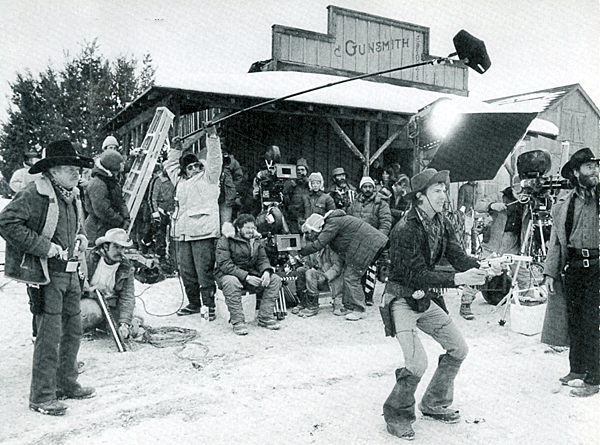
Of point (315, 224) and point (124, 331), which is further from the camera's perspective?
point (315, 224)

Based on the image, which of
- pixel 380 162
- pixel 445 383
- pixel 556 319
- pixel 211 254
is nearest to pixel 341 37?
pixel 380 162

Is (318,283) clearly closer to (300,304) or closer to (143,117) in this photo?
(300,304)

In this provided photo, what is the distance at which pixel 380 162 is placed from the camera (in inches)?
476

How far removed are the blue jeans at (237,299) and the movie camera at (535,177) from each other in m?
3.25

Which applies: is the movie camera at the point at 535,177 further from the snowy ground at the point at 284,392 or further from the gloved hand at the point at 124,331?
the gloved hand at the point at 124,331

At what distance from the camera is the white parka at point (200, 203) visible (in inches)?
253

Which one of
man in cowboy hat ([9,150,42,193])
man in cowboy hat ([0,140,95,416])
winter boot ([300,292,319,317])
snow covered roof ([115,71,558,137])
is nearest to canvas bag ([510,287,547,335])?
winter boot ([300,292,319,317])

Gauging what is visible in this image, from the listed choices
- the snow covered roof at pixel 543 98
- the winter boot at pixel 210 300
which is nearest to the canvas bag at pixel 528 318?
the winter boot at pixel 210 300

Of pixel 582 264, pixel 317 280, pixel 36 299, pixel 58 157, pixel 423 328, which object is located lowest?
pixel 317 280

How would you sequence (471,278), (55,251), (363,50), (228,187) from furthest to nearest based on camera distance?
(363,50) < (228,187) < (55,251) < (471,278)

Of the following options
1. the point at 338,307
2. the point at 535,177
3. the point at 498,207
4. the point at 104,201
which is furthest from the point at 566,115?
the point at 104,201

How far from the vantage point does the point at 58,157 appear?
3.62 metres

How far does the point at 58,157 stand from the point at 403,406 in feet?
9.45

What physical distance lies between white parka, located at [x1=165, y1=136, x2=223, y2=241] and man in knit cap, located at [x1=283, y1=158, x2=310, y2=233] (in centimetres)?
199
